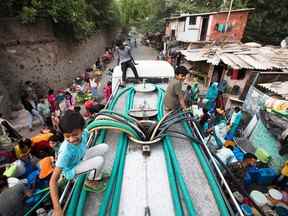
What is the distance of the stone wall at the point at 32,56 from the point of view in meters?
8.49

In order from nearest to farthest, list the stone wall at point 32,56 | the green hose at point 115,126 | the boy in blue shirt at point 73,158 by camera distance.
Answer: the boy in blue shirt at point 73,158 → the green hose at point 115,126 → the stone wall at point 32,56

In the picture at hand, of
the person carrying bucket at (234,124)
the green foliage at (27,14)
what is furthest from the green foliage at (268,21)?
the green foliage at (27,14)

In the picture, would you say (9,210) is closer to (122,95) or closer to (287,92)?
(122,95)

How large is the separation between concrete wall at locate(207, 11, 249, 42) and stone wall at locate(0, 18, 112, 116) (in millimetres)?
12583

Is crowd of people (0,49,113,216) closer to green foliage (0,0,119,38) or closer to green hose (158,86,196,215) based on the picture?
green hose (158,86,196,215)

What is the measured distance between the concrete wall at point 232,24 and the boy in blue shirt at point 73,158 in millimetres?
17183

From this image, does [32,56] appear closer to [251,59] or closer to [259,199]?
[259,199]

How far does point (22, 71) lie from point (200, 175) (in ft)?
34.7

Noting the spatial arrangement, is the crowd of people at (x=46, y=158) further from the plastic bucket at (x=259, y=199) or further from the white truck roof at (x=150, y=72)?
the plastic bucket at (x=259, y=199)

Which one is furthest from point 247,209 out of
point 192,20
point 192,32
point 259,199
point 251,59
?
point 192,20

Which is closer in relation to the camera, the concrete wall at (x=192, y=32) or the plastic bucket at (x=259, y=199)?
the plastic bucket at (x=259, y=199)

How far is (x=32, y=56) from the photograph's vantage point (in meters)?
9.59

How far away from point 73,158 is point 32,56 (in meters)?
10.3

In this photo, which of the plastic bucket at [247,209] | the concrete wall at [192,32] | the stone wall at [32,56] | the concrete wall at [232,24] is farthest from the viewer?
the concrete wall at [192,32]
